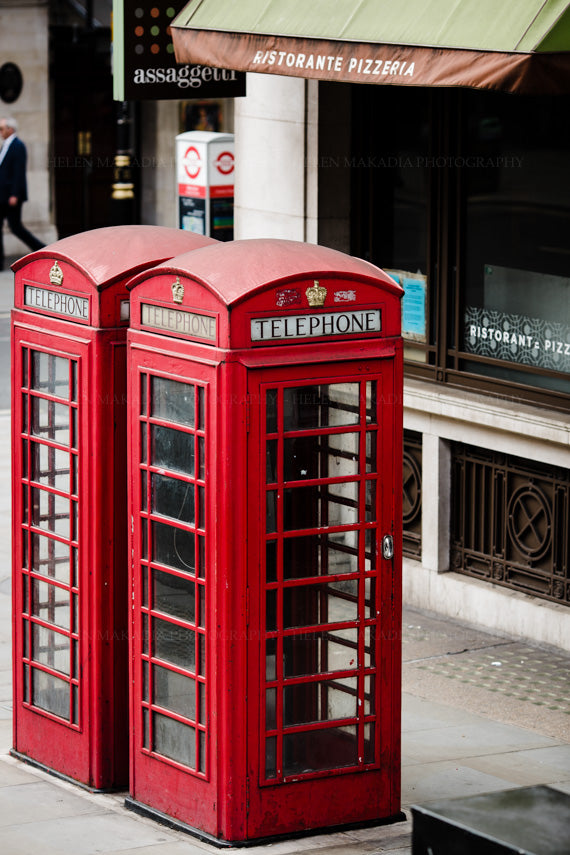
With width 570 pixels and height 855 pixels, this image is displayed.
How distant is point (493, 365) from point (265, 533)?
3.94 metres

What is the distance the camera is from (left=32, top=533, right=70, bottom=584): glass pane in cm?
722

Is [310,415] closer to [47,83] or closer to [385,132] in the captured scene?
[385,132]

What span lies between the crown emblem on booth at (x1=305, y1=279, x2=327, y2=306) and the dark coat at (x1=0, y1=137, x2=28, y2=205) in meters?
16.5

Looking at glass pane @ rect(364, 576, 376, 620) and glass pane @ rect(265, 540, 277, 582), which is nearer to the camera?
glass pane @ rect(265, 540, 277, 582)

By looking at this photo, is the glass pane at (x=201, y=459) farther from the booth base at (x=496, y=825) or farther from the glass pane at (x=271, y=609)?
the booth base at (x=496, y=825)

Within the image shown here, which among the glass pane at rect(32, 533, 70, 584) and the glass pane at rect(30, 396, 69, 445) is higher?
the glass pane at rect(30, 396, 69, 445)

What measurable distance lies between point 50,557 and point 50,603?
0.21 meters

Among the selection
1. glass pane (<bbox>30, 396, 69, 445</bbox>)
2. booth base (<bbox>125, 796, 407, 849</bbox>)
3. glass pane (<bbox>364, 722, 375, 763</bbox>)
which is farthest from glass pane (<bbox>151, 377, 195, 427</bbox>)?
booth base (<bbox>125, 796, 407, 849</bbox>)

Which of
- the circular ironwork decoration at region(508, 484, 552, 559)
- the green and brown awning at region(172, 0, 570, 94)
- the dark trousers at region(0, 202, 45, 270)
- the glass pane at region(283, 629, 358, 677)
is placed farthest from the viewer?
the dark trousers at region(0, 202, 45, 270)

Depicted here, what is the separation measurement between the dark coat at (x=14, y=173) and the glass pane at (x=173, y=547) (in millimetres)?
16238

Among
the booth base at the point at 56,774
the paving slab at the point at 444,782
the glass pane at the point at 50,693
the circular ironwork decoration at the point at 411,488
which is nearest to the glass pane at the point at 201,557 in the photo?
the glass pane at the point at 50,693

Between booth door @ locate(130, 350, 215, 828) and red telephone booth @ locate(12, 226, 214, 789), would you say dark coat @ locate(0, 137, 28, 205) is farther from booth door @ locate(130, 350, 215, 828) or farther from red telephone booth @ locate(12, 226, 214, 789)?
booth door @ locate(130, 350, 215, 828)

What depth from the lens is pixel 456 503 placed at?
10156 mm

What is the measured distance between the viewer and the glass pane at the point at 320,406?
20.6 feet
